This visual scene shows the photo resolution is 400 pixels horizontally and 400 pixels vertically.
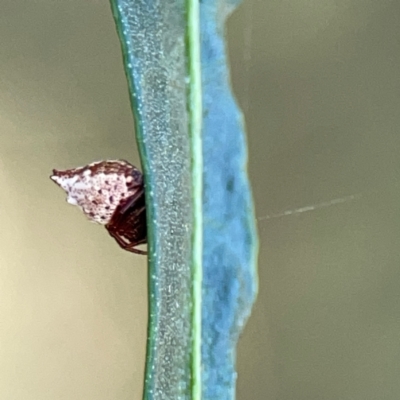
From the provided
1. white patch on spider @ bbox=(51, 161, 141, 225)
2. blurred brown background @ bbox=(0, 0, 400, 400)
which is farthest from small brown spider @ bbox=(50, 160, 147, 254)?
blurred brown background @ bbox=(0, 0, 400, 400)

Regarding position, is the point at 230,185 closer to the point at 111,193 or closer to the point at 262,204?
the point at 111,193

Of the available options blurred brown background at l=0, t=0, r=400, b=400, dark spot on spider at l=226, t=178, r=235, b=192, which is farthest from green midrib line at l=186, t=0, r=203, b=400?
blurred brown background at l=0, t=0, r=400, b=400

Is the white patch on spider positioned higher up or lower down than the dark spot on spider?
higher up

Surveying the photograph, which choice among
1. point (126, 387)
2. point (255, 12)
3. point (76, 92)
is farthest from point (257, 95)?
point (126, 387)

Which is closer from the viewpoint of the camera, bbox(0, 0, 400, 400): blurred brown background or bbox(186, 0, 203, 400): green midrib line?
bbox(186, 0, 203, 400): green midrib line

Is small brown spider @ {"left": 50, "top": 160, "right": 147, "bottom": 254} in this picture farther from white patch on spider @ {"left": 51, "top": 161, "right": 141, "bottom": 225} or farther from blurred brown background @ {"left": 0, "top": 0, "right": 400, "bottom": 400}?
blurred brown background @ {"left": 0, "top": 0, "right": 400, "bottom": 400}

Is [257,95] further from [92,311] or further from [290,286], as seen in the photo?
[92,311]

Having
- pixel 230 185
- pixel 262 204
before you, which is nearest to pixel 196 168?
pixel 230 185

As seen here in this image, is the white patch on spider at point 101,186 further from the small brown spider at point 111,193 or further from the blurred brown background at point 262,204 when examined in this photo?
the blurred brown background at point 262,204
